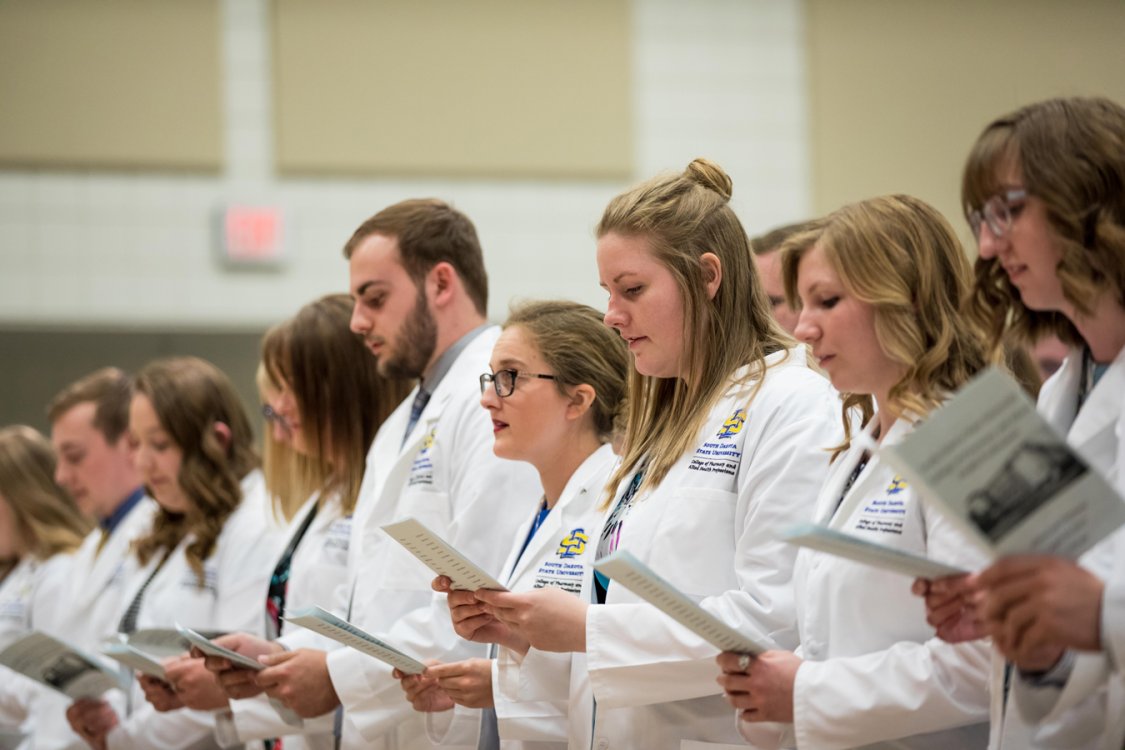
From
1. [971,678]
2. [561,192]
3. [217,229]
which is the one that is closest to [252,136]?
[217,229]

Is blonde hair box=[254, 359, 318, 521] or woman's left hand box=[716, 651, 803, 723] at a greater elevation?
woman's left hand box=[716, 651, 803, 723]

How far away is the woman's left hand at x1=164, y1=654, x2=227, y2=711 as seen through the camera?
3.81m

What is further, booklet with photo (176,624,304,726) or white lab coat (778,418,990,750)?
booklet with photo (176,624,304,726)

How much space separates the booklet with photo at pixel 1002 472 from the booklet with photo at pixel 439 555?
105 centimetres

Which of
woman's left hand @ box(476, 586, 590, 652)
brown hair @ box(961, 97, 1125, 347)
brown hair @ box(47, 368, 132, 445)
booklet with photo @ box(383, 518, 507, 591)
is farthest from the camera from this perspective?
brown hair @ box(47, 368, 132, 445)

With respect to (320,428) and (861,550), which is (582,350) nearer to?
(320,428)

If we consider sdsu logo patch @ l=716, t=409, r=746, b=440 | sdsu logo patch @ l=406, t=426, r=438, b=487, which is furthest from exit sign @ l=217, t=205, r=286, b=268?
sdsu logo patch @ l=716, t=409, r=746, b=440

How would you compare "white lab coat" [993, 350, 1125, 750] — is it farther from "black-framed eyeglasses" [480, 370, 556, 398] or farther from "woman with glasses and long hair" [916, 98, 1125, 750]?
"black-framed eyeglasses" [480, 370, 556, 398]

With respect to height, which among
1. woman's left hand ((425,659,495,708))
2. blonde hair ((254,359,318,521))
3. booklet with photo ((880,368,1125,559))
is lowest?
woman's left hand ((425,659,495,708))

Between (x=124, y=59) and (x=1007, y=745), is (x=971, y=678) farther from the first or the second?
(x=124, y=59)

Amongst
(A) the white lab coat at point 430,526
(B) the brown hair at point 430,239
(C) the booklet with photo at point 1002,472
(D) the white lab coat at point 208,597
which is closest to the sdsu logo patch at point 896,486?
(C) the booklet with photo at point 1002,472

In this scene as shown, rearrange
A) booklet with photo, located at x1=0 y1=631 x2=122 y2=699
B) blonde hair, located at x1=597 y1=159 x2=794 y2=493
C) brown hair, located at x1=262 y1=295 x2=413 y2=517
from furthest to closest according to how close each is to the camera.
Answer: brown hair, located at x1=262 y1=295 x2=413 y2=517 → booklet with photo, located at x1=0 y1=631 x2=122 y2=699 → blonde hair, located at x1=597 y1=159 x2=794 y2=493

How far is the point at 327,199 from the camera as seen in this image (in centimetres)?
806

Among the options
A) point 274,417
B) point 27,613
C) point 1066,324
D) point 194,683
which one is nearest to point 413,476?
point 274,417
